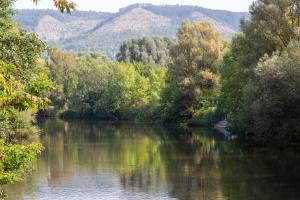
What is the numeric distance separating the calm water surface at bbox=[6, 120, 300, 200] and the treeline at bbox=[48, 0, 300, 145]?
15.6ft

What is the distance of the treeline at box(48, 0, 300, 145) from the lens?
54906mm

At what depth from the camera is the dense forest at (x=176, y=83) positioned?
17.9m

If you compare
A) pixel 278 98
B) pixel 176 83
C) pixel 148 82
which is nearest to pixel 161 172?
pixel 278 98

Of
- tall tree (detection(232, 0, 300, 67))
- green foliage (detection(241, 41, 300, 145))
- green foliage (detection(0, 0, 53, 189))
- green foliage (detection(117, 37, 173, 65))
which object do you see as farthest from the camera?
green foliage (detection(117, 37, 173, 65))

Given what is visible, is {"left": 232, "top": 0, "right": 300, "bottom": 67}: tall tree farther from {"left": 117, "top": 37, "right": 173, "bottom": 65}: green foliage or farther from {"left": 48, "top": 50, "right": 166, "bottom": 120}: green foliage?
{"left": 117, "top": 37, "right": 173, "bottom": 65}: green foliage

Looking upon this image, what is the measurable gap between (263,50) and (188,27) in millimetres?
26671

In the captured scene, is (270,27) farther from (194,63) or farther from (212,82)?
(194,63)

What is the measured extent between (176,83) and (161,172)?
48.1 m

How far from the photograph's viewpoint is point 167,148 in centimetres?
5988

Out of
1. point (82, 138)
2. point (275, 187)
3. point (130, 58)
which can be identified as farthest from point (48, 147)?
point (130, 58)

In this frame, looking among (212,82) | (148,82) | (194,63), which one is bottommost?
(148,82)

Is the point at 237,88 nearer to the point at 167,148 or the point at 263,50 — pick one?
the point at 263,50

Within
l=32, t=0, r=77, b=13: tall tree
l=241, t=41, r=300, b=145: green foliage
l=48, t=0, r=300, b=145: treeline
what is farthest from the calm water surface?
l=32, t=0, r=77, b=13: tall tree

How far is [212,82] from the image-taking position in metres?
88.7
